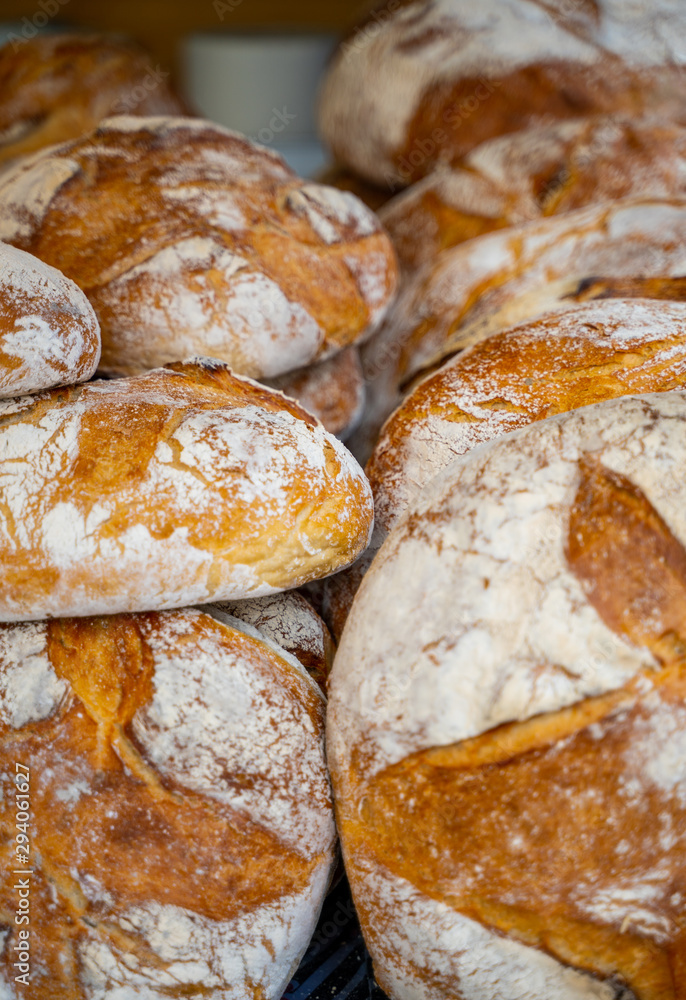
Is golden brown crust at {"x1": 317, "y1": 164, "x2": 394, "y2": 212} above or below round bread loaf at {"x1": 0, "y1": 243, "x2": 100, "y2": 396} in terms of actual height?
below

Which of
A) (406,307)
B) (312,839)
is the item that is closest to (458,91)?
(406,307)

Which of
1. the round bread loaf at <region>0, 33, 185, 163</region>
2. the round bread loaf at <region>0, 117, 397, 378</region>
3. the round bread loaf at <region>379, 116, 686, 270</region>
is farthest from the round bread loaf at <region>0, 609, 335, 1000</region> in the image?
the round bread loaf at <region>0, 33, 185, 163</region>

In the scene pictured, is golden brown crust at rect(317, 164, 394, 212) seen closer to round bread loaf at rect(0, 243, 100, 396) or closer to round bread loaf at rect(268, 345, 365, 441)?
round bread loaf at rect(268, 345, 365, 441)

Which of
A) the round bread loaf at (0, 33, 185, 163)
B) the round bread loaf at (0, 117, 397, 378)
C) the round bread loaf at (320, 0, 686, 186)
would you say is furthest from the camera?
the round bread loaf at (0, 33, 185, 163)

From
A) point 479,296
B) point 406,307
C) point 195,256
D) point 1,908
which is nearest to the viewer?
point 1,908

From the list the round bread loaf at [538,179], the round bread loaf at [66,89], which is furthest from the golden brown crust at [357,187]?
the round bread loaf at [66,89]

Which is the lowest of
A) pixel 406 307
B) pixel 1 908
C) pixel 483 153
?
pixel 1 908

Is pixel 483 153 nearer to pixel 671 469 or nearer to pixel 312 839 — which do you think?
pixel 671 469

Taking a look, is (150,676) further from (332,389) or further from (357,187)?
(357,187)
